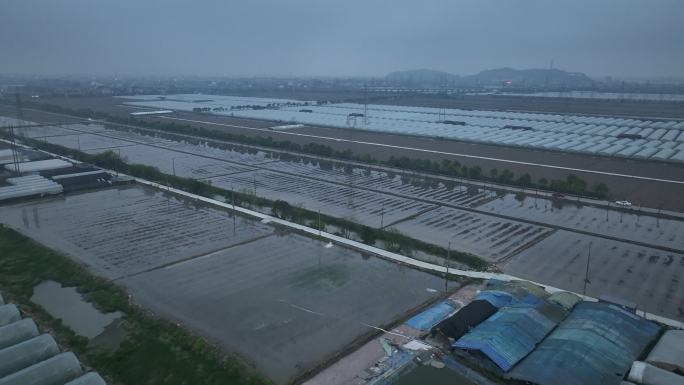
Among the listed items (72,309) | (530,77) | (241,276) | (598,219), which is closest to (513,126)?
(598,219)

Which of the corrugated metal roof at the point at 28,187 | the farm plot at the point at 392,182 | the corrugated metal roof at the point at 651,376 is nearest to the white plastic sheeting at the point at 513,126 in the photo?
the farm plot at the point at 392,182

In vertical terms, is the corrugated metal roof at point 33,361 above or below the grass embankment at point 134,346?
above

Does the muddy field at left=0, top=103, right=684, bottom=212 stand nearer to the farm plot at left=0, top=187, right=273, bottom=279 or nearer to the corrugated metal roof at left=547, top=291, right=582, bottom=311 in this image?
the corrugated metal roof at left=547, top=291, right=582, bottom=311

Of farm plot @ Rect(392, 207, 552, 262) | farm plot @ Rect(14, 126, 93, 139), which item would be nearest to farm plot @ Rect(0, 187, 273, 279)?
farm plot @ Rect(392, 207, 552, 262)

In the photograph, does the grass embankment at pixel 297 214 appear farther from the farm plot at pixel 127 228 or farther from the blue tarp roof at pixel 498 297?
the blue tarp roof at pixel 498 297

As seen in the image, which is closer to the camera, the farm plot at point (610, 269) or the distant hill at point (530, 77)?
the farm plot at point (610, 269)
